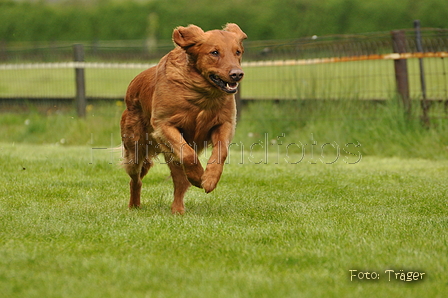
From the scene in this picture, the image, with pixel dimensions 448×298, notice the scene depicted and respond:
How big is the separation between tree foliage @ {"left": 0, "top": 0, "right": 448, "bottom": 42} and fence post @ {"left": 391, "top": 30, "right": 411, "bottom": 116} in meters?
14.0

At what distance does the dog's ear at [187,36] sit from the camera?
4.29 meters

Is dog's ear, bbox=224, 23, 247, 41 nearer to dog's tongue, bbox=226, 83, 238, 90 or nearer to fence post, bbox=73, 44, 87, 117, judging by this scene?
dog's tongue, bbox=226, 83, 238, 90

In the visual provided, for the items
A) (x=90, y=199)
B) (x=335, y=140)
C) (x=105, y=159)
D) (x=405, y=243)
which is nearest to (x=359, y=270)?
(x=405, y=243)

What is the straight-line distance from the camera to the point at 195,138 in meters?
4.45

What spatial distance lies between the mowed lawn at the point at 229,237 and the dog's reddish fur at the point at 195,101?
358 millimetres

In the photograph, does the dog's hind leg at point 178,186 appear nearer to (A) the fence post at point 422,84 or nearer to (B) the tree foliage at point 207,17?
(A) the fence post at point 422,84

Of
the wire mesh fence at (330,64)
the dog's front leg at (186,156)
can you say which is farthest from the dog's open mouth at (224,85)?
the wire mesh fence at (330,64)

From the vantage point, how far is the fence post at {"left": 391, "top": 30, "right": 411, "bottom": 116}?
28.2ft

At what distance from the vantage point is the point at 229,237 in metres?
3.65

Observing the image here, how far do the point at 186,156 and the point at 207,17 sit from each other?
2241cm

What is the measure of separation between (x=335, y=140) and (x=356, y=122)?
15.4 inches

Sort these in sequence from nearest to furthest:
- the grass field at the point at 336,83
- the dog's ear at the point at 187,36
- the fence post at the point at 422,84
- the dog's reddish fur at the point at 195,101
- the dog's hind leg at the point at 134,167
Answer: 1. the dog's reddish fur at the point at 195,101
2. the dog's ear at the point at 187,36
3. the dog's hind leg at the point at 134,167
4. the fence post at the point at 422,84
5. the grass field at the point at 336,83

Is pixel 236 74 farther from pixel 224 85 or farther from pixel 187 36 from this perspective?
pixel 187 36

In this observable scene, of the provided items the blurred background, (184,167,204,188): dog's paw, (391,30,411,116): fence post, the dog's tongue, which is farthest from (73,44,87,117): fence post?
the dog's tongue
